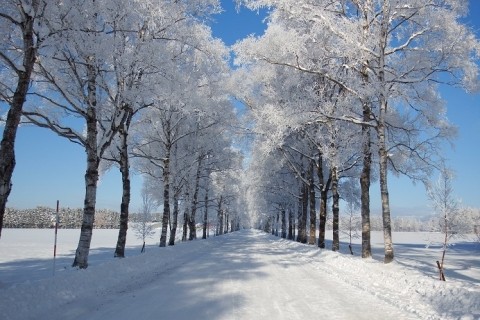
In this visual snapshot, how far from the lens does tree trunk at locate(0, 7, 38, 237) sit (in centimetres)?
677

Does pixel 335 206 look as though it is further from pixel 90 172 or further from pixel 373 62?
pixel 90 172

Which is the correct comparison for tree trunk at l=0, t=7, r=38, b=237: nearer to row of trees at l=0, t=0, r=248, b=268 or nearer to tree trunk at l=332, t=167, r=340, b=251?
row of trees at l=0, t=0, r=248, b=268

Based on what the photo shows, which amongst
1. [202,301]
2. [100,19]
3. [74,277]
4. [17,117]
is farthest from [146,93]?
[202,301]

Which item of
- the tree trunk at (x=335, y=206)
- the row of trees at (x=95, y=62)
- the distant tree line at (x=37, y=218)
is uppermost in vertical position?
the row of trees at (x=95, y=62)

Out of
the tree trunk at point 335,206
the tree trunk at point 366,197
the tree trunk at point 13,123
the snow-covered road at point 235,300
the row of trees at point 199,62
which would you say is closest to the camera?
the snow-covered road at point 235,300

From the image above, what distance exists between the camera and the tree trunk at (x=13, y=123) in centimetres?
677

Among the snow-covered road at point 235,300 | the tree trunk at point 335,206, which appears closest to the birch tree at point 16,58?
the snow-covered road at point 235,300

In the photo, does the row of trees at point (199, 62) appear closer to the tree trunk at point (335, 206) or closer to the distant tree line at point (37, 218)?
the tree trunk at point (335, 206)

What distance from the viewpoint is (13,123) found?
7129mm

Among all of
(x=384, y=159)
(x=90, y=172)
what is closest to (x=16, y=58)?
(x=90, y=172)

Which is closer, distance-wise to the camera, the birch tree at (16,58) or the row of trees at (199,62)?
the birch tree at (16,58)

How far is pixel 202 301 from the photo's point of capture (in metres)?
7.49

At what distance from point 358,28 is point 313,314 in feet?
30.2

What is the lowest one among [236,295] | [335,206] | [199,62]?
[236,295]
